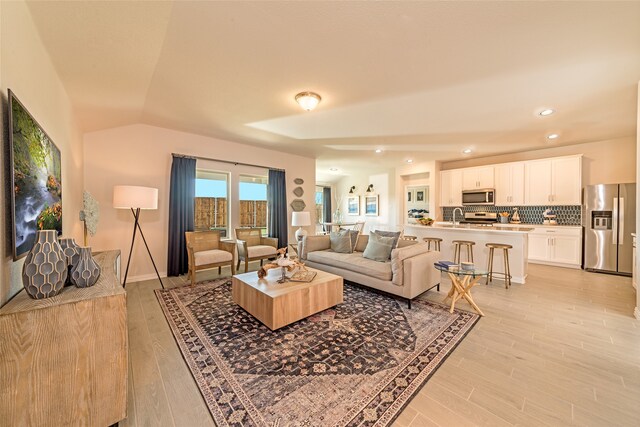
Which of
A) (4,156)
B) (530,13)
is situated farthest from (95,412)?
(530,13)

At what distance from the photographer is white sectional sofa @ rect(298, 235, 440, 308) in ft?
10.1

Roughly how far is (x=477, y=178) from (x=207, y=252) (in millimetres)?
6606

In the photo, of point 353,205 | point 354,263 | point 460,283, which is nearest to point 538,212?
point 460,283

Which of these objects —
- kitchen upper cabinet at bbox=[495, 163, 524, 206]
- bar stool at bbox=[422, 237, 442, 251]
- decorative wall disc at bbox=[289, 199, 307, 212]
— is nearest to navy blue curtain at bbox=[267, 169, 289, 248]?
decorative wall disc at bbox=[289, 199, 307, 212]

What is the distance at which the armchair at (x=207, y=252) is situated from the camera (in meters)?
3.85

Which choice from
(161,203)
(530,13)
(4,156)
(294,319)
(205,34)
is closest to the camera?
(4,156)

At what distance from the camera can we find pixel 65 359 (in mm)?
1245

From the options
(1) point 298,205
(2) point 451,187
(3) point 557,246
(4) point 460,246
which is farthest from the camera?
(2) point 451,187

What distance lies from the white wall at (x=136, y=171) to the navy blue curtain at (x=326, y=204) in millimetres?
5799

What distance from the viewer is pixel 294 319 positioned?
2.54 metres

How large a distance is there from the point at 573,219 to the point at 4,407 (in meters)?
8.20

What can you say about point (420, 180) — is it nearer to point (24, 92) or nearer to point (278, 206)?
point (278, 206)

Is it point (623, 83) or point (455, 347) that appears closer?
point (455, 347)

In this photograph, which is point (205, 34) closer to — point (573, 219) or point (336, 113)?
point (336, 113)
